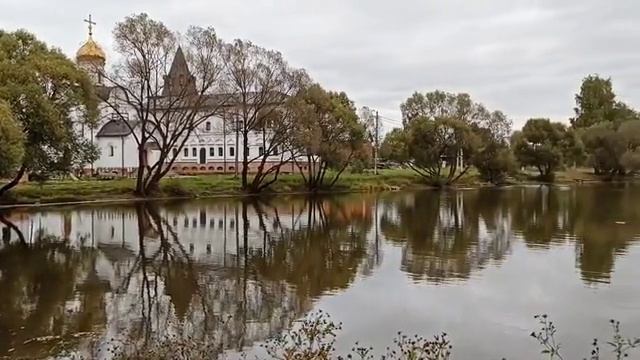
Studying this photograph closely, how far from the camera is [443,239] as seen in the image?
25.2m

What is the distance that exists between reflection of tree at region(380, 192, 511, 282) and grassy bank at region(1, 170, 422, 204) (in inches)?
828

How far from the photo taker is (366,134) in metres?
63.9

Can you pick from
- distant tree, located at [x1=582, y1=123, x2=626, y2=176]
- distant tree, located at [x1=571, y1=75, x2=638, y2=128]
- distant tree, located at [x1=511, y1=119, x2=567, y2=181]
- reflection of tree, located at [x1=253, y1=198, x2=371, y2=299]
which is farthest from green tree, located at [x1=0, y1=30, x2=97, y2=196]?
distant tree, located at [x1=571, y1=75, x2=638, y2=128]

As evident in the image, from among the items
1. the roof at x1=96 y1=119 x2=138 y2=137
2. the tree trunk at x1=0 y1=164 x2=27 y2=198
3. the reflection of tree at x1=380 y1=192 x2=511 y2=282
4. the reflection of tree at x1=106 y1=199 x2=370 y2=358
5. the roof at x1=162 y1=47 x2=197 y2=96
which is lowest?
the reflection of tree at x1=106 y1=199 x2=370 y2=358

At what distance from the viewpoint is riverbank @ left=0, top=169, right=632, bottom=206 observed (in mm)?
46375

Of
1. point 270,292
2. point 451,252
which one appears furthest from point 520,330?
point 451,252

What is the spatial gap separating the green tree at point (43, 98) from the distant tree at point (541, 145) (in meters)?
57.9

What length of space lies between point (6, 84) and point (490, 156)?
54.8 m

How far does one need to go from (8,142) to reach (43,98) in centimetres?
766

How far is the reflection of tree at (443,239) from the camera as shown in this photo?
1878cm

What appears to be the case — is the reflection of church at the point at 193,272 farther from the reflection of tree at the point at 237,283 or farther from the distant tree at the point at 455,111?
the distant tree at the point at 455,111

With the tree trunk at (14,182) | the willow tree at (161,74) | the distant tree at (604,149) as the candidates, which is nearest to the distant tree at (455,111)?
the distant tree at (604,149)

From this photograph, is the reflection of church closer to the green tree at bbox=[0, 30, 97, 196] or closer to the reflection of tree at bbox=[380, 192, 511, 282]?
the reflection of tree at bbox=[380, 192, 511, 282]

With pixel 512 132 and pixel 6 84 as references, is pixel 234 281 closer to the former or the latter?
pixel 6 84
